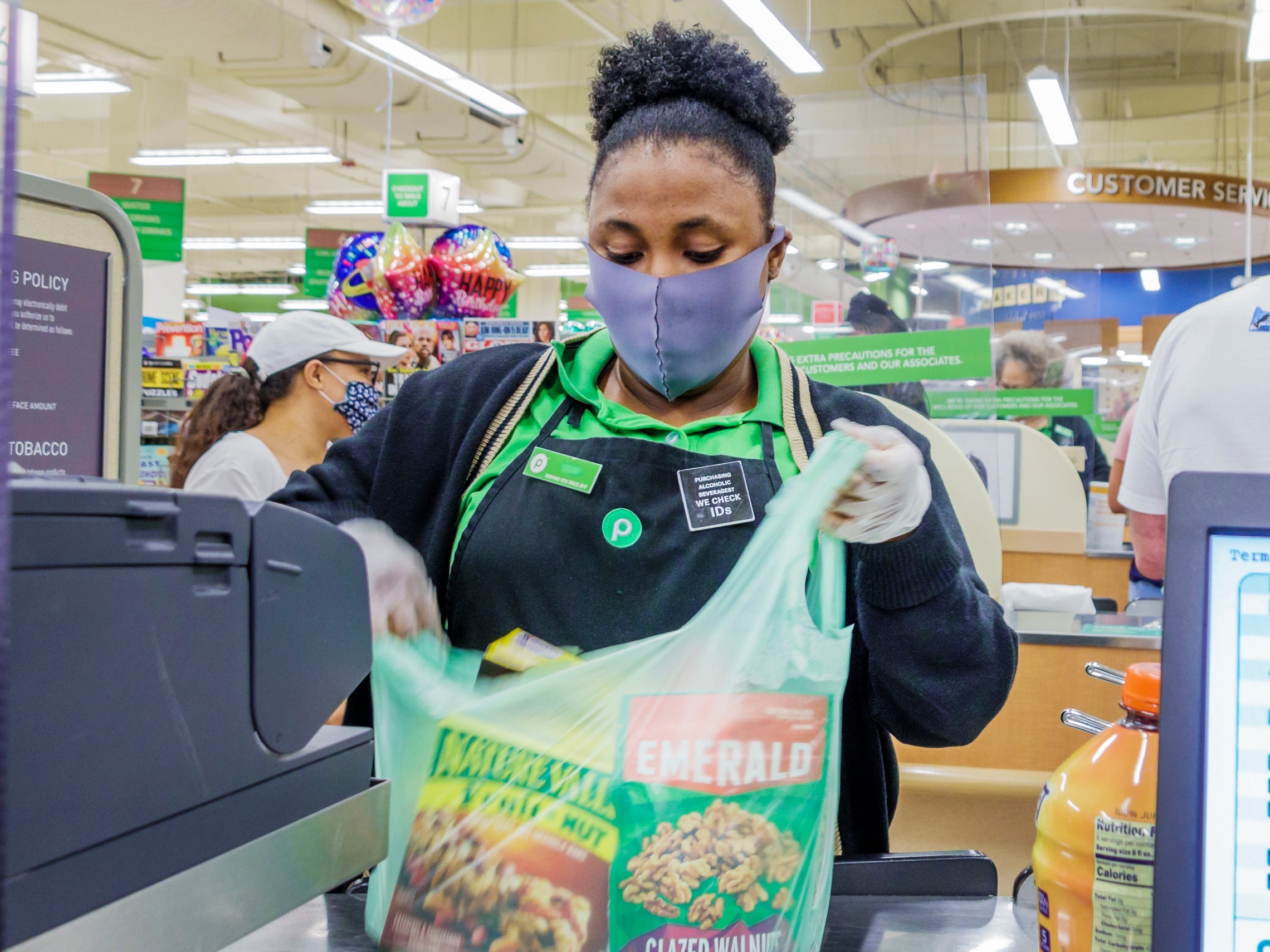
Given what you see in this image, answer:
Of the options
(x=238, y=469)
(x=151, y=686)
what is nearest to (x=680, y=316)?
(x=151, y=686)

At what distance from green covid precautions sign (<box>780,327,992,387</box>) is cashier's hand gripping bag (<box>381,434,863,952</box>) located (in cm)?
270

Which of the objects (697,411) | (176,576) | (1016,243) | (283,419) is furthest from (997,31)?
(176,576)

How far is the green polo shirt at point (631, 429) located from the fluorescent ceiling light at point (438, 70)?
21.3 ft

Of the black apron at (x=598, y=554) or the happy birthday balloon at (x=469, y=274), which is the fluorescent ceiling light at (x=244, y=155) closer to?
the happy birthday balloon at (x=469, y=274)

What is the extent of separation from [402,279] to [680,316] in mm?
4722

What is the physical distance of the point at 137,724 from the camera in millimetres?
560

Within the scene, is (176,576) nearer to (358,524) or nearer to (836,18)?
(358,524)

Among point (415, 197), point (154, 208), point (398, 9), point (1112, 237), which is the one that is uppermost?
point (1112, 237)

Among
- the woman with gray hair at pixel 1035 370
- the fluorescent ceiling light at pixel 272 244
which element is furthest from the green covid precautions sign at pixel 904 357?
the fluorescent ceiling light at pixel 272 244

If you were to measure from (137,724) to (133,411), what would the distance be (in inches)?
39.4

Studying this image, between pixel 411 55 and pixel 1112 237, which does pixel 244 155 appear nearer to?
pixel 411 55

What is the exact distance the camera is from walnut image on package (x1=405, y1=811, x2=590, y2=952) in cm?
89

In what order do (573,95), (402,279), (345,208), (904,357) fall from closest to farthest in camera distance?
(904,357)
(402,279)
(345,208)
(573,95)

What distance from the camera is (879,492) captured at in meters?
1.04
